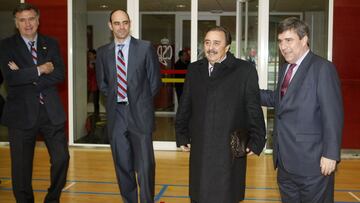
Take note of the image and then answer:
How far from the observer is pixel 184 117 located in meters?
3.07

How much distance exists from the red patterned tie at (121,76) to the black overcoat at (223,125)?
88cm

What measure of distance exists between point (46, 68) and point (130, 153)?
97cm

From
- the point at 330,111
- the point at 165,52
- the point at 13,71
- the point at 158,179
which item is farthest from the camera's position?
the point at 165,52

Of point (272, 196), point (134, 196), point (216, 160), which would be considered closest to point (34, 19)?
point (134, 196)

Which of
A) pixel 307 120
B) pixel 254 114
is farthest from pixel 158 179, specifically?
pixel 307 120

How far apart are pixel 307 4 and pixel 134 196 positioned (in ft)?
16.7

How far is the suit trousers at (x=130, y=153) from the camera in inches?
142

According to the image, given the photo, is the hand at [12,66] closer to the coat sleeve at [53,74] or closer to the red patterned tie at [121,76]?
the coat sleeve at [53,74]

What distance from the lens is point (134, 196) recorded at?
3.74 meters

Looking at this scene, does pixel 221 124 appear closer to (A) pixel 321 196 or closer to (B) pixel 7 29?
(A) pixel 321 196

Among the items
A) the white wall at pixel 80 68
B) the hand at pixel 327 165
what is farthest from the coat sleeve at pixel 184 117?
the white wall at pixel 80 68

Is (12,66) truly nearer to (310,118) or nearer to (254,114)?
(254,114)

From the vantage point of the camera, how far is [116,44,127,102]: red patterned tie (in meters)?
3.61

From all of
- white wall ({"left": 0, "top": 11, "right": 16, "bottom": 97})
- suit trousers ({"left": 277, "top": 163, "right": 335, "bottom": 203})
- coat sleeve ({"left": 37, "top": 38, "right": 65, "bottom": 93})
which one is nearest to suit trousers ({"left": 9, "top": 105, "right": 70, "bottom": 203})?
coat sleeve ({"left": 37, "top": 38, "right": 65, "bottom": 93})
